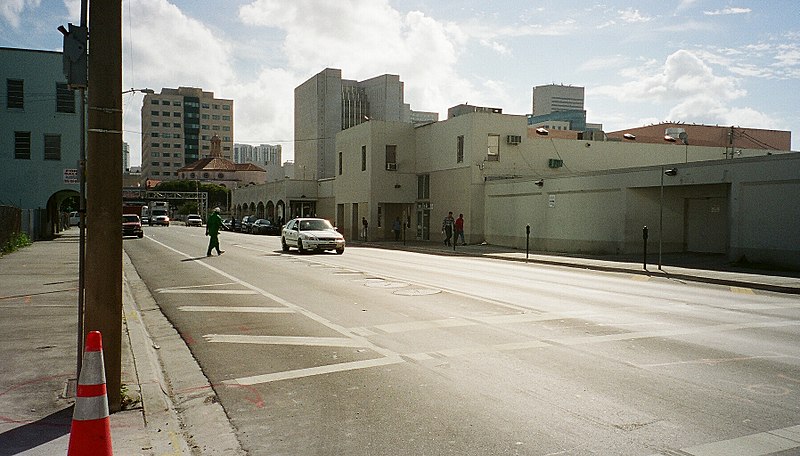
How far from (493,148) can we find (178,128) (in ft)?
516

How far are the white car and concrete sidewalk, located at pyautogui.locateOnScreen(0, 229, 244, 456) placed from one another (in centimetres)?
1608

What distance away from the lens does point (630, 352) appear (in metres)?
7.68

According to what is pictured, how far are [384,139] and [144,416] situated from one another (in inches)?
1665

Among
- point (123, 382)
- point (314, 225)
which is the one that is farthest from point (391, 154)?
point (123, 382)

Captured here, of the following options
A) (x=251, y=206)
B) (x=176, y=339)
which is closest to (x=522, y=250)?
(x=176, y=339)

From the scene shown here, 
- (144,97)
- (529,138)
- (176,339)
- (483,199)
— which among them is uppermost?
(144,97)

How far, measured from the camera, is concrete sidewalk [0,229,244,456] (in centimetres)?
469

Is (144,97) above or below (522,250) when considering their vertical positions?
above

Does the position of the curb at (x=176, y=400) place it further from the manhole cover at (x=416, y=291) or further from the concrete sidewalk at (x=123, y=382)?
the manhole cover at (x=416, y=291)

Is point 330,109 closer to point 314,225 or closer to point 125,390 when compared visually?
point 314,225

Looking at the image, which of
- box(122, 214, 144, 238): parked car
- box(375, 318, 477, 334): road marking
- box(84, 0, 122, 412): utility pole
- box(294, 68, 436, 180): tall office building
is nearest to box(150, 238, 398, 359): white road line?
box(375, 318, 477, 334): road marking

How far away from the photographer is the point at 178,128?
585 ft

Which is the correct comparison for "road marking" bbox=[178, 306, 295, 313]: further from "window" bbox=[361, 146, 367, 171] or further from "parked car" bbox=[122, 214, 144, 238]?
"window" bbox=[361, 146, 367, 171]

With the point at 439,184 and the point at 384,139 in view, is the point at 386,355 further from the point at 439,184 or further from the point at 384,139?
the point at 384,139
